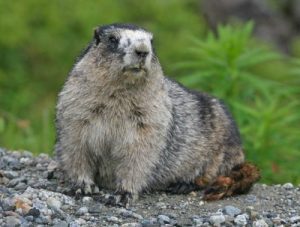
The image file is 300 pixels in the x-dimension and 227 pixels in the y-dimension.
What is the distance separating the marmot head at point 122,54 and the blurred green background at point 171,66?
2375 millimetres

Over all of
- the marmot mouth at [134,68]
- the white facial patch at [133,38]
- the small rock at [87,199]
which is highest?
the white facial patch at [133,38]

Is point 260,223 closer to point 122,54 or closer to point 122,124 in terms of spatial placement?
point 122,124

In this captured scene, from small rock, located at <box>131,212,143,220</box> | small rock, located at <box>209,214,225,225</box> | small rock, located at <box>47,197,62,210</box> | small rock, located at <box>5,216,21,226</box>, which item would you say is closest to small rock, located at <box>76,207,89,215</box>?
small rock, located at <box>47,197,62,210</box>

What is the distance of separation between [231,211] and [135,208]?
785mm

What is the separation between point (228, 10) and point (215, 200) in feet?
46.2

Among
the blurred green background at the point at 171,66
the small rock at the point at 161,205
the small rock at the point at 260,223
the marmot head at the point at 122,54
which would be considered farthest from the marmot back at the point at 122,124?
the blurred green background at the point at 171,66

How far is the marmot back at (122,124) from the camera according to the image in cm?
800

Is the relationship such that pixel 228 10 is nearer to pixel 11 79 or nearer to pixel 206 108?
pixel 11 79

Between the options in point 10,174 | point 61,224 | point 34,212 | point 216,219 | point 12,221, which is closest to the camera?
point 12,221

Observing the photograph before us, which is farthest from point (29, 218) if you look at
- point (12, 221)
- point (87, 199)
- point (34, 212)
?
point (87, 199)

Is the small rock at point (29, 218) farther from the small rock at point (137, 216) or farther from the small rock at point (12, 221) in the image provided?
the small rock at point (137, 216)

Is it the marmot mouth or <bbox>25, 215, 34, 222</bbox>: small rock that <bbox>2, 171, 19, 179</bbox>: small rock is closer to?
<bbox>25, 215, 34, 222</bbox>: small rock

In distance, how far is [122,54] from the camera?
7867 mm

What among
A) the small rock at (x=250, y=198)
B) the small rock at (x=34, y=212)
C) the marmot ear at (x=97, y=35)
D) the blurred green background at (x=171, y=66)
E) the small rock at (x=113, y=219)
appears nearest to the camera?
the small rock at (x=34, y=212)
